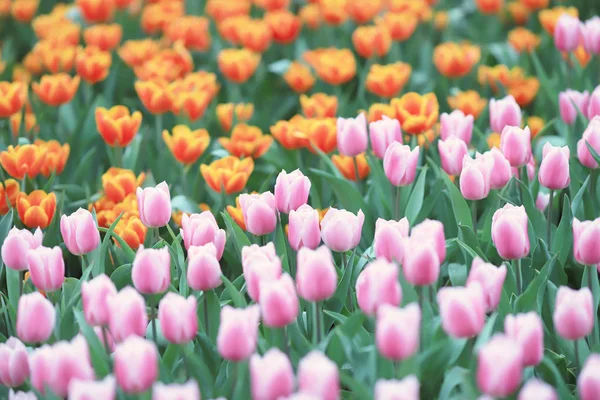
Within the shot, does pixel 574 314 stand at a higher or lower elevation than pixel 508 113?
higher

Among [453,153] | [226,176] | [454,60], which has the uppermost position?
[453,153]

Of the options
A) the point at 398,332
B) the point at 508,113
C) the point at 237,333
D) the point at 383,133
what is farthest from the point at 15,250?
the point at 508,113

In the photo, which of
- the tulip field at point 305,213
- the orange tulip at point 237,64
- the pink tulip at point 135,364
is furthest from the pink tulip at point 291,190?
the orange tulip at point 237,64

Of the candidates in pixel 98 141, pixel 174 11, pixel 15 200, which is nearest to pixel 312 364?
pixel 15 200

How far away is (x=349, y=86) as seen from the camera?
154 inches

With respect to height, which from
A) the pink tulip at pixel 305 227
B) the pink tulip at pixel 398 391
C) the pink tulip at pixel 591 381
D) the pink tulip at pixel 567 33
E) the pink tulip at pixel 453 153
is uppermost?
the pink tulip at pixel 398 391

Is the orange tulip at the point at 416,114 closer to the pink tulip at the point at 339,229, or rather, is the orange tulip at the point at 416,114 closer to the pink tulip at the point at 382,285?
the pink tulip at the point at 339,229

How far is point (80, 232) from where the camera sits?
2000 mm

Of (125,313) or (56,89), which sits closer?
(125,313)

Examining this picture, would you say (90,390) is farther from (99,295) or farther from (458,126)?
(458,126)

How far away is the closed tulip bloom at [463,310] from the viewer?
1475 millimetres

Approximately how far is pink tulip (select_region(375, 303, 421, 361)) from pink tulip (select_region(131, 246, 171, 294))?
0.52m

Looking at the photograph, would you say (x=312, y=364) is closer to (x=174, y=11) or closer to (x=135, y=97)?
(x=135, y=97)

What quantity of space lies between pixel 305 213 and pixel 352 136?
61 centimetres
